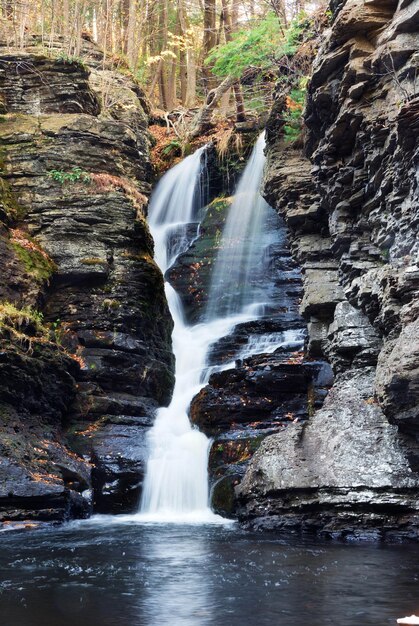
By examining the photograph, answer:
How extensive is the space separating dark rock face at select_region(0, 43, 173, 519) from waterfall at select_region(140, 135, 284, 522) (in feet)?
1.38

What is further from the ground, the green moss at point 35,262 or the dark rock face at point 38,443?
the green moss at point 35,262

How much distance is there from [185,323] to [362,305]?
7.45m

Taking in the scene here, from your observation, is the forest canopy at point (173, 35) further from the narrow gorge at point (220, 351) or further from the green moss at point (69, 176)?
the green moss at point (69, 176)

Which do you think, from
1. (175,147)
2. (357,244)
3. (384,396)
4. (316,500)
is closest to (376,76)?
(357,244)

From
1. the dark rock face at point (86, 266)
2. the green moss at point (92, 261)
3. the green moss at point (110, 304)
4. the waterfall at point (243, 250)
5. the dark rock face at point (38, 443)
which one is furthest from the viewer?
the waterfall at point (243, 250)

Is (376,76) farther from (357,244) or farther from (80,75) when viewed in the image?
(80,75)

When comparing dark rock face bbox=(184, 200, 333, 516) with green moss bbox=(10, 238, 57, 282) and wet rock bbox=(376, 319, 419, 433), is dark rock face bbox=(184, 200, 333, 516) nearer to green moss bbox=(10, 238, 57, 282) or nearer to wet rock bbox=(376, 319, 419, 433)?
wet rock bbox=(376, 319, 419, 433)

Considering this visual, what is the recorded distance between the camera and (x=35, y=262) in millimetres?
13953

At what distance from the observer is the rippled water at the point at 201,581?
16.0ft

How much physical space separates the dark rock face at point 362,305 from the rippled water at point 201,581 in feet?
2.48

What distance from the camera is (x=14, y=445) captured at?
10.7m

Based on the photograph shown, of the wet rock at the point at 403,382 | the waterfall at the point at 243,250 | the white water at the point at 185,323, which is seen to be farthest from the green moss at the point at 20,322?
the wet rock at the point at 403,382

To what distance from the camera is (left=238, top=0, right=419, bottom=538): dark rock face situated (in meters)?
8.39

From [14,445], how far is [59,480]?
1.01 meters
